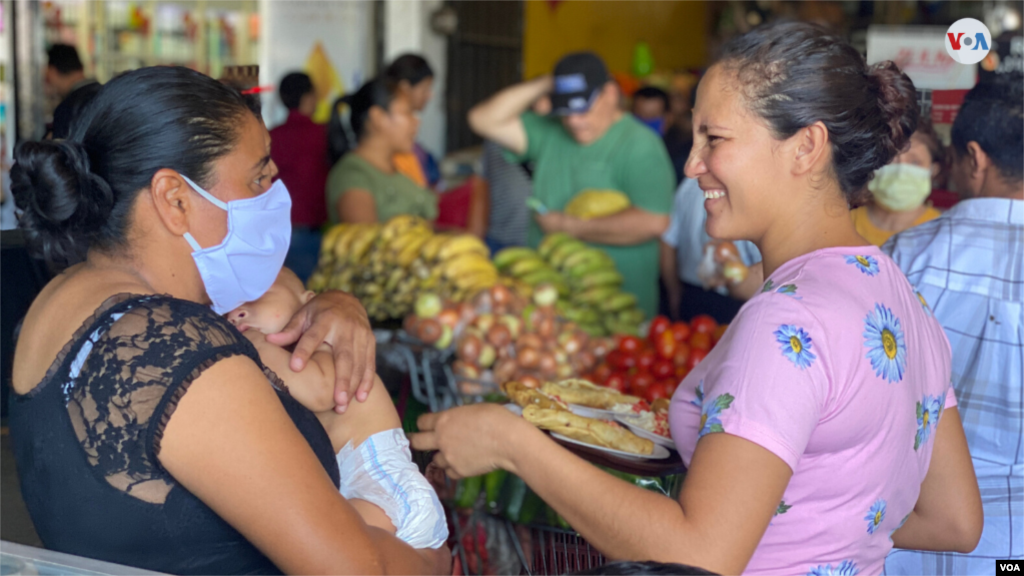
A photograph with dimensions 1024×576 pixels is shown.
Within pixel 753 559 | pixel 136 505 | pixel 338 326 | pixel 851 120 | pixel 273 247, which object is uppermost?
pixel 851 120

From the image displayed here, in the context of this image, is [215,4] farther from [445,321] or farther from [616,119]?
[445,321]

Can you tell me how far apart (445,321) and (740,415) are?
1822 mm

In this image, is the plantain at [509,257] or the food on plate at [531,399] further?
the plantain at [509,257]

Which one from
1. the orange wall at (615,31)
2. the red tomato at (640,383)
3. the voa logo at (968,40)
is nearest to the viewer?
the voa logo at (968,40)

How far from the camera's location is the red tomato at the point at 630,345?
2953 mm

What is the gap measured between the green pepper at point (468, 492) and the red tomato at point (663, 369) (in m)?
0.89

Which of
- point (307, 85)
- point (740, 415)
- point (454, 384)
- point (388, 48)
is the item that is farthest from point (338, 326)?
point (388, 48)

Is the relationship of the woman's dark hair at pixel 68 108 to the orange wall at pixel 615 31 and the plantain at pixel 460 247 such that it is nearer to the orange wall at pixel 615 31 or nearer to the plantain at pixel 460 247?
the plantain at pixel 460 247

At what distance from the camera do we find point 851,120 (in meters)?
1.41

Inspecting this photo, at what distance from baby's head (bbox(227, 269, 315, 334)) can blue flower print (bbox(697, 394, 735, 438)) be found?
88 cm

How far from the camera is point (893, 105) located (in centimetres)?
149

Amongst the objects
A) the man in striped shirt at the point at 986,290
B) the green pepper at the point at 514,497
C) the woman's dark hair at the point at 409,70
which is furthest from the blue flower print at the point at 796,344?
the woman's dark hair at the point at 409,70

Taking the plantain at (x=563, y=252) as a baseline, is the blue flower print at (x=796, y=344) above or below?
above

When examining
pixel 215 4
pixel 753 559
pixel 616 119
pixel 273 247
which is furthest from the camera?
pixel 215 4
